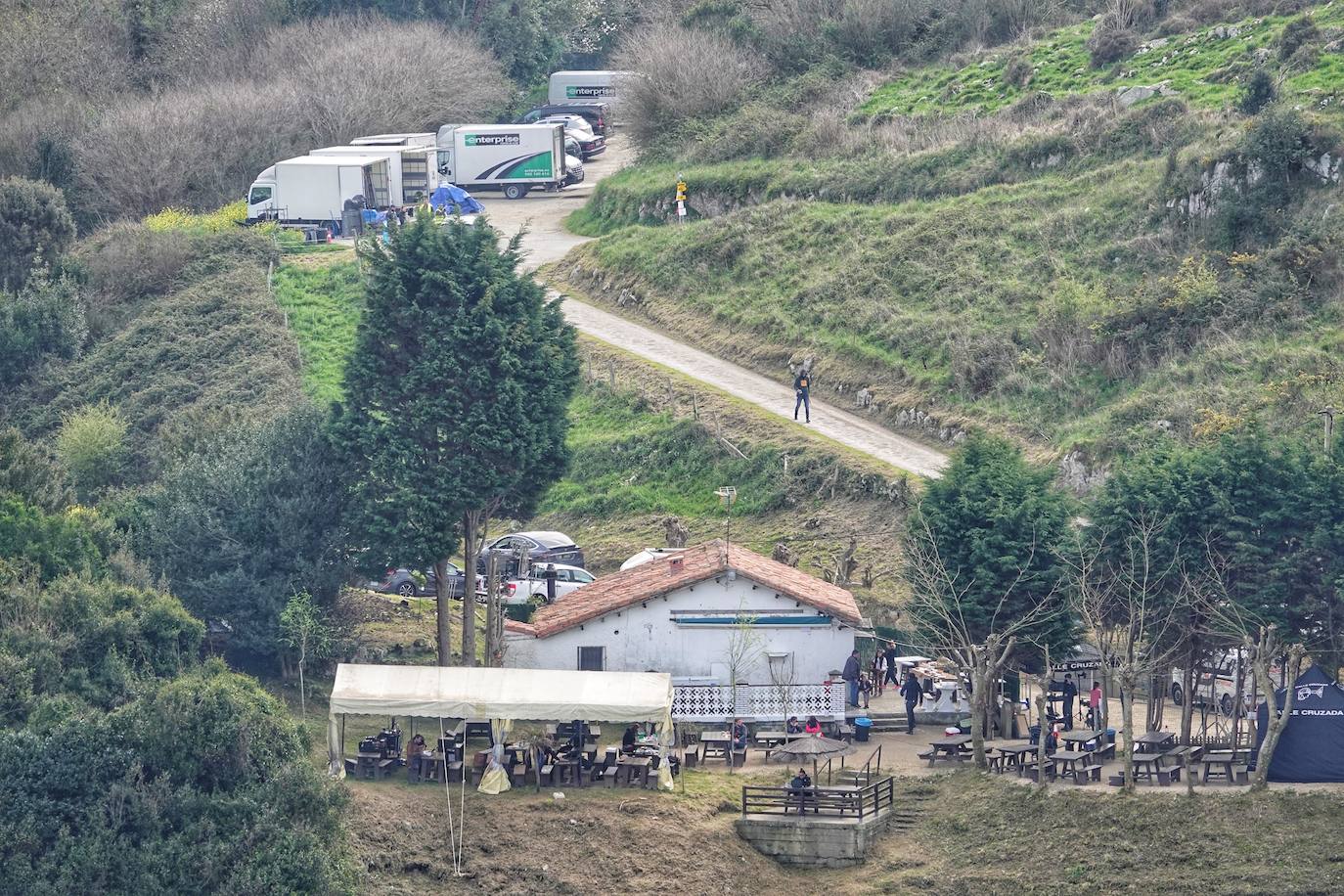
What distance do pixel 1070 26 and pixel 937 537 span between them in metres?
42.3

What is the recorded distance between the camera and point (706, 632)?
48.4m

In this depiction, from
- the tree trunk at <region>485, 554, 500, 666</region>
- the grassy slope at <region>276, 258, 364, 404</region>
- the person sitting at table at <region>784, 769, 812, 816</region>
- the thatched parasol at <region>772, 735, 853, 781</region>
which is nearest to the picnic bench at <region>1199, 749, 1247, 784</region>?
the thatched parasol at <region>772, 735, 853, 781</region>

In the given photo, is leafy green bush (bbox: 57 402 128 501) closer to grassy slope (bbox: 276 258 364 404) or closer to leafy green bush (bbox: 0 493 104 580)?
grassy slope (bbox: 276 258 364 404)

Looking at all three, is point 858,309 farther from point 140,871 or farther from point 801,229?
point 140,871

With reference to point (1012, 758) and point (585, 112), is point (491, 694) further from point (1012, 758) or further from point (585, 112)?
point (585, 112)

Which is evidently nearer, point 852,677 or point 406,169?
point 852,677

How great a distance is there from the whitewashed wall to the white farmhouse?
0.02 m

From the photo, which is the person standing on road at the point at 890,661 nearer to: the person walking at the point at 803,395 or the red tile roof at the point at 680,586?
the red tile roof at the point at 680,586

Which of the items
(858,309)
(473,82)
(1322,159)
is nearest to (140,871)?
(858,309)

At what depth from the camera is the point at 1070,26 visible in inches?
3319

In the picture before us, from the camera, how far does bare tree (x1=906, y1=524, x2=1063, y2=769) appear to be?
Result: 145 feet

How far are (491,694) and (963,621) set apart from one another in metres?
9.56

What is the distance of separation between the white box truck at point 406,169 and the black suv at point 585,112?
53.0 feet

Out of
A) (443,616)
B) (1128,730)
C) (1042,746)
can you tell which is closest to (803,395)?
(443,616)
